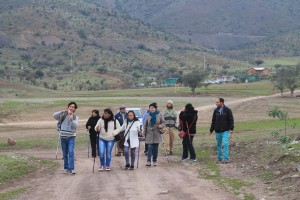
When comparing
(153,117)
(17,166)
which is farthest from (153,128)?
(17,166)

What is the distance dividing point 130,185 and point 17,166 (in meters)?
5.00

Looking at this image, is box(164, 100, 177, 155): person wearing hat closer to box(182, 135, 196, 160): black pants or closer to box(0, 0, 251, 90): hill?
box(182, 135, 196, 160): black pants

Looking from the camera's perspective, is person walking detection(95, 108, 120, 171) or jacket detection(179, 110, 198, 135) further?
jacket detection(179, 110, 198, 135)

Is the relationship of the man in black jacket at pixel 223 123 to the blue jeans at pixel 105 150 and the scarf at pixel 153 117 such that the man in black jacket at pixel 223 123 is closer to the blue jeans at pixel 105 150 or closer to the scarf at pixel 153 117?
the scarf at pixel 153 117

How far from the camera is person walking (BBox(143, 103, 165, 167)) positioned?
17.3 m

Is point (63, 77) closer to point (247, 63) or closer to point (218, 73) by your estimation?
point (218, 73)

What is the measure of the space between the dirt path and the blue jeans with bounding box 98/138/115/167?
348 millimetres

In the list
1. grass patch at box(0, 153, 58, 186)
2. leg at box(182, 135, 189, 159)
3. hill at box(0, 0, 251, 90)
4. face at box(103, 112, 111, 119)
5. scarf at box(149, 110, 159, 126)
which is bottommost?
grass patch at box(0, 153, 58, 186)

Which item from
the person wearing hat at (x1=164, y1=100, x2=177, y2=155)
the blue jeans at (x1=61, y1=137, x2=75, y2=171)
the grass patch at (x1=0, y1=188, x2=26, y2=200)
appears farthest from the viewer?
the person wearing hat at (x1=164, y1=100, x2=177, y2=155)

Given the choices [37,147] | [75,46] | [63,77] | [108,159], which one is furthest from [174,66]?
[108,159]

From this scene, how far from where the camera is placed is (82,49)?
145 meters

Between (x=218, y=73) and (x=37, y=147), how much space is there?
405ft

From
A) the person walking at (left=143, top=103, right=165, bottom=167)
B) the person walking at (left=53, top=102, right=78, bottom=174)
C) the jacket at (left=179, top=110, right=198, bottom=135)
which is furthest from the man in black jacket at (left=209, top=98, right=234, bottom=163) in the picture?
the person walking at (left=53, top=102, right=78, bottom=174)

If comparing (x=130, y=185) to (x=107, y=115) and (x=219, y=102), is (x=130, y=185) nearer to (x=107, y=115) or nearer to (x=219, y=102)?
(x=107, y=115)
